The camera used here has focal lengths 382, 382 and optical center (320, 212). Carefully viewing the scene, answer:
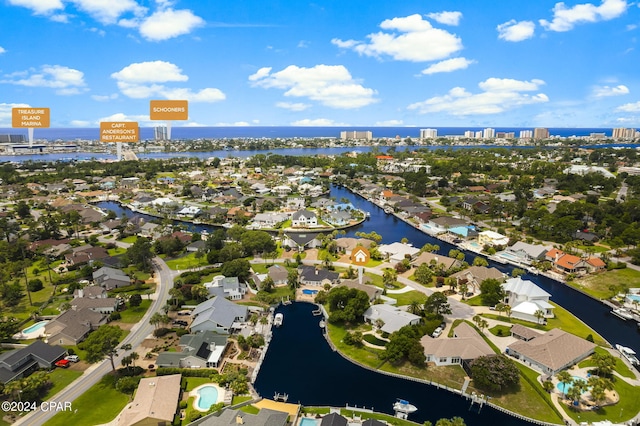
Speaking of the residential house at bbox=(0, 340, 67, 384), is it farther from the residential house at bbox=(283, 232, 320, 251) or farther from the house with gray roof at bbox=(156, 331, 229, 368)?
the residential house at bbox=(283, 232, 320, 251)

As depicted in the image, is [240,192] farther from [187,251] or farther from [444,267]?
[444,267]

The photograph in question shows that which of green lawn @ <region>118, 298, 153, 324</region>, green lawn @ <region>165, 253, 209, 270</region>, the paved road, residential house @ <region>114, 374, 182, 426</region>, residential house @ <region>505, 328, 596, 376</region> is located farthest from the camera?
green lawn @ <region>165, 253, 209, 270</region>

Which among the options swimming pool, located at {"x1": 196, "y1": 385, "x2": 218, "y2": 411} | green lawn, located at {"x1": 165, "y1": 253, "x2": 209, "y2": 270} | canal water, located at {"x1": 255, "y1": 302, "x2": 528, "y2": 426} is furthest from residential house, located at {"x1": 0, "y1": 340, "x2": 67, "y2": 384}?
green lawn, located at {"x1": 165, "y1": 253, "x2": 209, "y2": 270}

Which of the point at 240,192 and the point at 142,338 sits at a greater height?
the point at 240,192

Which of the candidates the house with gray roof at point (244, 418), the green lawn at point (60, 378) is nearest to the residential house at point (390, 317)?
the house with gray roof at point (244, 418)

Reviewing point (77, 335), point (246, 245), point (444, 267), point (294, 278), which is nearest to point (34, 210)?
point (246, 245)

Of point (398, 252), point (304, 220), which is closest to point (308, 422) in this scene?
point (398, 252)

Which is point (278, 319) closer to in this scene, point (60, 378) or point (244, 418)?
point (244, 418)
